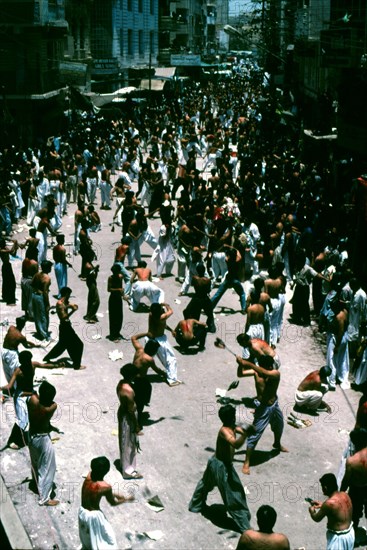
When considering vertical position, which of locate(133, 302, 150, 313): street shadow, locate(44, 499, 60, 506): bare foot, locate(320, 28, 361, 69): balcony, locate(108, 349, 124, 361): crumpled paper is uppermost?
locate(320, 28, 361, 69): balcony

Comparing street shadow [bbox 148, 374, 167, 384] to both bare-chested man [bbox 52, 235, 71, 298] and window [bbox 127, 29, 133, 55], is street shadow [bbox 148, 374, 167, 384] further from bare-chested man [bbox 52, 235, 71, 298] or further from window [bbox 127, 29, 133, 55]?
window [bbox 127, 29, 133, 55]

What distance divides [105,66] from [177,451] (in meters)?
42.1

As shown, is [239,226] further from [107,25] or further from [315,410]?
[107,25]

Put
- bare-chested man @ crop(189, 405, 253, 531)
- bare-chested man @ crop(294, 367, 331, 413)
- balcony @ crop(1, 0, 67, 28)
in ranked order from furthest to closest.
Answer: balcony @ crop(1, 0, 67, 28), bare-chested man @ crop(294, 367, 331, 413), bare-chested man @ crop(189, 405, 253, 531)

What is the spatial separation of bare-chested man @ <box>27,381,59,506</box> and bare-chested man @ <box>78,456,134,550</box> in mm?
1242

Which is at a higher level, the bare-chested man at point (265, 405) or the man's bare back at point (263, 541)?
the man's bare back at point (263, 541)

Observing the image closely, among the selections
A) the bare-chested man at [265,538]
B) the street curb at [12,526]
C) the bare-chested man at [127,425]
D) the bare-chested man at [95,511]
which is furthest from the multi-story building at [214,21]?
the bare-chested man at [265,538]

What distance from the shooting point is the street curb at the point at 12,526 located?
7.28 m

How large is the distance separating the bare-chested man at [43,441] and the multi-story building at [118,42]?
129 ft

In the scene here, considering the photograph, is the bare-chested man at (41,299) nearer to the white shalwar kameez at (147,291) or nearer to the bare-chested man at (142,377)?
the white shalwar kameez at (147,291)

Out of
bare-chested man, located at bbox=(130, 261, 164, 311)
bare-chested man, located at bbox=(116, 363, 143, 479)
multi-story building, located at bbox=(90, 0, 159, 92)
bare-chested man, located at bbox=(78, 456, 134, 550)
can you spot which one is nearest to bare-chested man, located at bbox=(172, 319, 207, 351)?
bare-chested man, located at bbox=(130, 261, 164, 311)

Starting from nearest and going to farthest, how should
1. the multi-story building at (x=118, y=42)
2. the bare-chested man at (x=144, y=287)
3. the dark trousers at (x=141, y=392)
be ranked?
the dark trousers at (x=141, y=392) < the bare-chested man at (x=144, y=287) < the multi-story building at (x=118, y=42)

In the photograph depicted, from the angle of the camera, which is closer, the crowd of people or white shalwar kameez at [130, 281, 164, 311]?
the crowd of people

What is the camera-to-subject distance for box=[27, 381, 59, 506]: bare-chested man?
8383 mm
